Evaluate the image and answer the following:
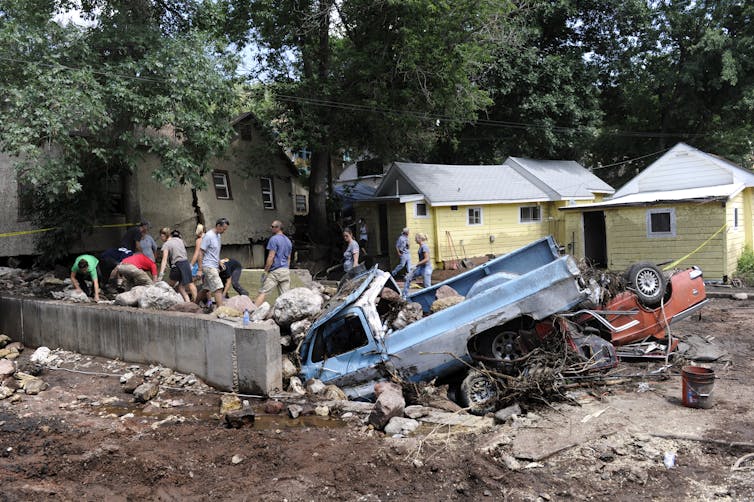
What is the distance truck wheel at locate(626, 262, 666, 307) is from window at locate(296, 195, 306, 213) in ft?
58.9

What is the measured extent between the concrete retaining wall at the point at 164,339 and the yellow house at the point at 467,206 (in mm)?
12665

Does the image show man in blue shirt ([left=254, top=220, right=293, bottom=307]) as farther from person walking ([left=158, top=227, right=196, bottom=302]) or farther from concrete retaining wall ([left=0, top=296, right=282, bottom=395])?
concrete retaining wall ([left=0, top=296, right=282, bottom=395])

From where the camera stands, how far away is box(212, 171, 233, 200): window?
19.1 m

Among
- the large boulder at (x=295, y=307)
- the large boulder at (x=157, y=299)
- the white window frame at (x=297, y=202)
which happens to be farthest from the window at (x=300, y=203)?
the large boulder at (x=295, y=307)

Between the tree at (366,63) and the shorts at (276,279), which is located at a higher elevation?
the tree at (366,63)

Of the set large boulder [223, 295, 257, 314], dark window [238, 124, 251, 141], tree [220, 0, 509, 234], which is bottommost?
large boulder [223, 295, 257, 314]

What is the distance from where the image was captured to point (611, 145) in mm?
33219

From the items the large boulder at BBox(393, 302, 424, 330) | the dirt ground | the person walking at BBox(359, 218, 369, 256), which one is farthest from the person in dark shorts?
the person walking at BBox(359, 218, 369, 256)

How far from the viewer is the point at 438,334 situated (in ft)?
22.8

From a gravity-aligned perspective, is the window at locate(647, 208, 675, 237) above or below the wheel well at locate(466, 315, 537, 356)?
above

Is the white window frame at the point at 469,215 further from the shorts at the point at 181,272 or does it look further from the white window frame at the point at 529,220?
the shorts at the point at 181,272

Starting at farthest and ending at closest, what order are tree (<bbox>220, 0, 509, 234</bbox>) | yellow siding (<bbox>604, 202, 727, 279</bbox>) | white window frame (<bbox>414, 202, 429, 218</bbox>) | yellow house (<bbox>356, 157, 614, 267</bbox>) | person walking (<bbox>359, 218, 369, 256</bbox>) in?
person walking (<bbox>359, 218, 369, 256</bbox>)
yellow house (<bbox>356, 157, 614, 267</bbox>)
white window frame (<bbox>414, 202, 429, 218</bbox>)
tree (<bbox>220, 0, 509, 234</bbox>)
yellow siding (<bbox>604, 202, 727, 279</bbox>)

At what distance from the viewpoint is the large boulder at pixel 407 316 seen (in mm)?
7555

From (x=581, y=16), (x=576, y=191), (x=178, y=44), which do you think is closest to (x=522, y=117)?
(x=576, y=191)
